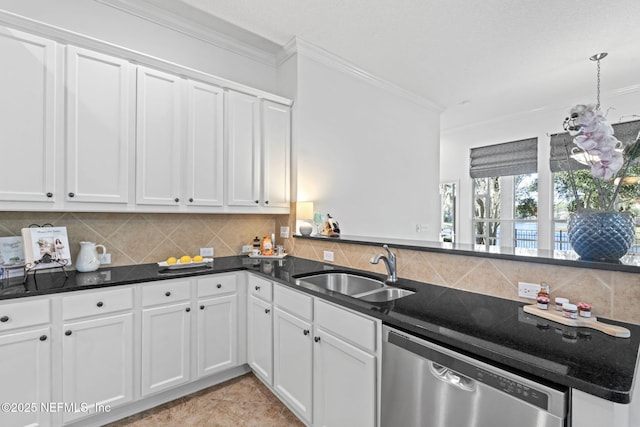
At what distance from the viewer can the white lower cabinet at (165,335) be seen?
6.51 feet

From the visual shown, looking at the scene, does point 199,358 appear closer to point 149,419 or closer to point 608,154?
point 149,419

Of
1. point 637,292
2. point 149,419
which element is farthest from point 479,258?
point 149,419

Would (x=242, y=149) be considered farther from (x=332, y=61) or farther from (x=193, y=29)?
(x=332, y=61)

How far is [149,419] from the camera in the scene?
6.48ft

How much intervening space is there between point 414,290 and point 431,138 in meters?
3.57

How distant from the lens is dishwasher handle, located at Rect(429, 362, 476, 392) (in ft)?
3.42

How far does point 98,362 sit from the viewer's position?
182 cm

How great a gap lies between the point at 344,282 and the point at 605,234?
145 centimetres

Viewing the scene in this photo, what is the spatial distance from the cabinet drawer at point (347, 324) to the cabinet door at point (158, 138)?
4.87ft

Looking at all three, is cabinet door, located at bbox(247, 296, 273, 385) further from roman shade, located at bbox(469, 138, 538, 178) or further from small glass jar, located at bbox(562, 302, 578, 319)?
roman shade, located at bbox(469, 138, 538, 178)

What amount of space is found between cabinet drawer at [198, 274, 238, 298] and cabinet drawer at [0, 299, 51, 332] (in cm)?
84

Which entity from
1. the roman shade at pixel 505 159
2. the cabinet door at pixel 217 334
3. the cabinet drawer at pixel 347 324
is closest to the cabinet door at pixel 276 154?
the cabinet door at pixel 217 334

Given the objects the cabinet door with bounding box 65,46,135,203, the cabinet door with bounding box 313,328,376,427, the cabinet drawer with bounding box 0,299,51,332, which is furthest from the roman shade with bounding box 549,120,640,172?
the cabinet drawer with bounding box 0,299,51,332

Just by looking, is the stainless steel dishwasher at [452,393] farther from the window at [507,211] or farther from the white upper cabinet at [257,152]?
the window at [507,211]
